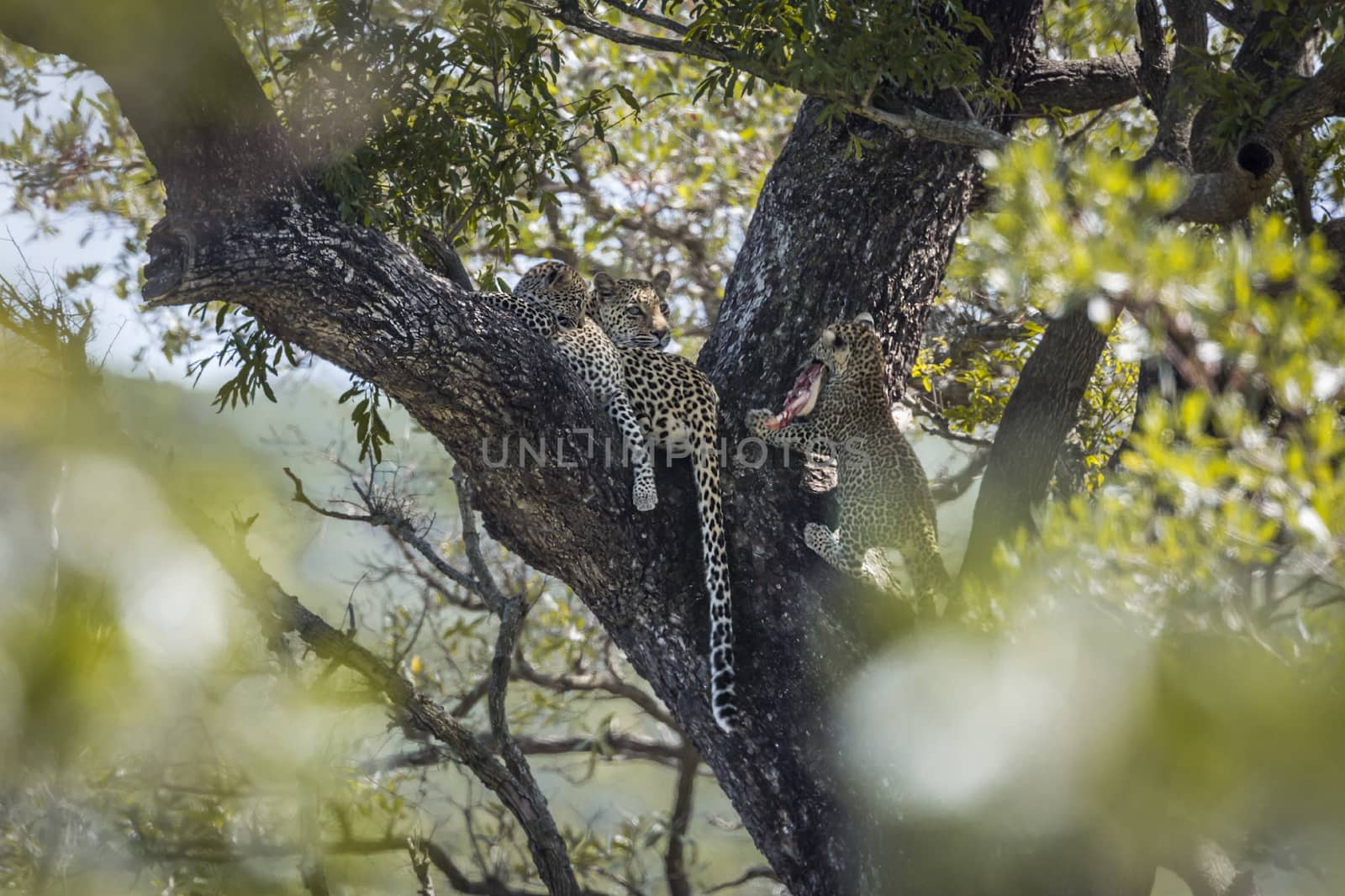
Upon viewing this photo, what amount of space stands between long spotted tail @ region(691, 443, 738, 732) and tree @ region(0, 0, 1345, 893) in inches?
3.8

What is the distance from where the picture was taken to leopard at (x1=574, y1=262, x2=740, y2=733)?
461cm

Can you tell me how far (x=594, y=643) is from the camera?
935 centimetres

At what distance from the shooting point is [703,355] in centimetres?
584

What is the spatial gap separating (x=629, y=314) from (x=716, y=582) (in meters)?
2.05

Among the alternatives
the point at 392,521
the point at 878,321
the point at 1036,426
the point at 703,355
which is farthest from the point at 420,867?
the point at 1036,426

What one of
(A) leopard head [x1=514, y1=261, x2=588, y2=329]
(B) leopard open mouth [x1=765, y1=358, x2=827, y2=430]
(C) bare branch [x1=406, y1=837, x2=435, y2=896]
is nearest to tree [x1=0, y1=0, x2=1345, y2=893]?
(B) leopard open mouth [x1=765, y1=358, x2=827, y2=430]

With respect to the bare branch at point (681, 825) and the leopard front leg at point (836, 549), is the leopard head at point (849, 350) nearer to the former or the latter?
the leopard front leg at point (836, 549)

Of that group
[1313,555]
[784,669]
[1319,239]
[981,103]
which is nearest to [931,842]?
[784,669]

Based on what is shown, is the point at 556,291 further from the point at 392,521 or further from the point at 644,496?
the point at 644,496

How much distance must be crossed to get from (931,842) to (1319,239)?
2.58m

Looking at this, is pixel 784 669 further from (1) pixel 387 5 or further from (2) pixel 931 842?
(1) pixel 387 5

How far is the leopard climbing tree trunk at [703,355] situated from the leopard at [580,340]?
131 mm

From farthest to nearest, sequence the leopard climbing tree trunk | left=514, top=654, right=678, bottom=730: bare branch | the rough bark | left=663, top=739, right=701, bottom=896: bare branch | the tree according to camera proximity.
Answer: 1. left=514, top=654, right=678, bottom=730: bare branch
2. left=663, top=739, right=701, bottom=896: bare branch
3. the rough bark
4. the leopard climbing tree trunk
5. the tree

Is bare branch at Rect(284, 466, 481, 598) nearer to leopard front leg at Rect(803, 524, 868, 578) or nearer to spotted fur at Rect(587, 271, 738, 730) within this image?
spotted fur at Rect(587, 271, 738, 730)
